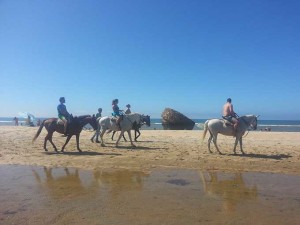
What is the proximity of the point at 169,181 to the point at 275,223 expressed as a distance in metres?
3.72

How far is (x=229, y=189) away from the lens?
816 centimetres

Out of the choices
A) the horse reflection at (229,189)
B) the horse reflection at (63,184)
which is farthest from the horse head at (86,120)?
the horse reflection at (229,189)

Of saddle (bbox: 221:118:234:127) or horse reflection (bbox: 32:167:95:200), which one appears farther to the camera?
saddle (bbox: 221:118:234:127)

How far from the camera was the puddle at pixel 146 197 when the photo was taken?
588 cm

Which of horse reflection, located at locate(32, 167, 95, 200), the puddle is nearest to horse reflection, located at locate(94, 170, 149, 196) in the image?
the puddle

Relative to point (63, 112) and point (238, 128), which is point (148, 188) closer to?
point (238, 128)

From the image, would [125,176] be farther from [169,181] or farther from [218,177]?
[218,177]

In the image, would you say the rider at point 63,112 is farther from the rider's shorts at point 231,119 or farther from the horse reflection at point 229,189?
the horse reflection at point 229,189

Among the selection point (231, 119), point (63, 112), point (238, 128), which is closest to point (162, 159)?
point (231, 119)

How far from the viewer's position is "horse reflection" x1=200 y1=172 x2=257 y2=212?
23.1 feet

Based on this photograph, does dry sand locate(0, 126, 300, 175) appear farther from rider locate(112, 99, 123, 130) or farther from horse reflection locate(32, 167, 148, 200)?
rider locate(112, 99, 123, 130)

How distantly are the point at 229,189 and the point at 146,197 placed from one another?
230cm

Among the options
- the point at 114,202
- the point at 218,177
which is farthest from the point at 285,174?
the point at 114,202

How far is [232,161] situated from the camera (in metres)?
12.6
